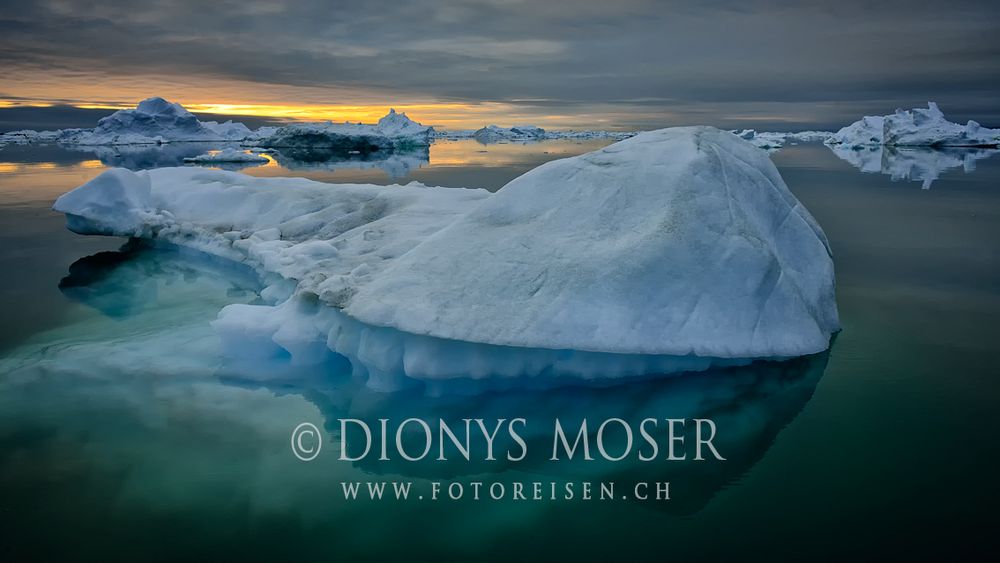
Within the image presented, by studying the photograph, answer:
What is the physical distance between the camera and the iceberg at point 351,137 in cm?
4534

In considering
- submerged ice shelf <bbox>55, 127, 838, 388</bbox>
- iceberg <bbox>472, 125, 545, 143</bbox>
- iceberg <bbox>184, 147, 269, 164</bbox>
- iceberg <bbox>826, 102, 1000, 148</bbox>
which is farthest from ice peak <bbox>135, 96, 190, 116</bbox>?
iceberg <bbox>826, 102, 1000, 148</bbox>

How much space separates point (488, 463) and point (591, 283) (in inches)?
65.8

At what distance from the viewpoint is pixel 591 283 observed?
15.9 ft

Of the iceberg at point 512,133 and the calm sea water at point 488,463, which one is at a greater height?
the iceberg at point 512,133

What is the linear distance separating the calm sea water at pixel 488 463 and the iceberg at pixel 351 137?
39932 millimetres

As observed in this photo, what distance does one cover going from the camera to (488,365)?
194 inches

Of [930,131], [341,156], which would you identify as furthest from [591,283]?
[930,131]

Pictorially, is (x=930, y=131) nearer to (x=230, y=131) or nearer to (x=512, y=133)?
(x=512, y=133)

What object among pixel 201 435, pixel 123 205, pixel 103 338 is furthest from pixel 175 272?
pixel 201 435

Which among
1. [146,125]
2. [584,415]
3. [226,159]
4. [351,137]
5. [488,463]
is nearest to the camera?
[488,463]

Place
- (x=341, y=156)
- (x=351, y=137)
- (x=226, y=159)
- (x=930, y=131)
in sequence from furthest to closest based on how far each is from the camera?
(x=351, y=137) → (x=341, y=156) → (x=930, y=131) → (x=226, y=159)

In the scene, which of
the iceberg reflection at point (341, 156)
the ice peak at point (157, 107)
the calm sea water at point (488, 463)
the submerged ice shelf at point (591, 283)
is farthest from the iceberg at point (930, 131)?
the ice peak at point (157, 107)

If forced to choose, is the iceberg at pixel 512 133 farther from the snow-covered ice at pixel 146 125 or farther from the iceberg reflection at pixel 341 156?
the snow-covered ice at pixel 146 125

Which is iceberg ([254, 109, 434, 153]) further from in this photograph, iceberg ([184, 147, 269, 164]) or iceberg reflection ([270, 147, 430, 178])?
iceberg ([184, 147, 269, 164])
